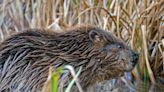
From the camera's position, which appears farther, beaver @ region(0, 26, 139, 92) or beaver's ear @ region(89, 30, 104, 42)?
beaver's ear @ region(89, 30, 104, 42)

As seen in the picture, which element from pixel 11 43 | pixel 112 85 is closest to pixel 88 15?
pixel 112 85

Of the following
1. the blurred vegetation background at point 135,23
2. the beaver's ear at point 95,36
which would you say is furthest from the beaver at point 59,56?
the blurred vegetation background at point 135,23

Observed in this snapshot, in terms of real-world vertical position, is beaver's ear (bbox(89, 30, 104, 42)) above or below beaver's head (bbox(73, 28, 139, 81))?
above

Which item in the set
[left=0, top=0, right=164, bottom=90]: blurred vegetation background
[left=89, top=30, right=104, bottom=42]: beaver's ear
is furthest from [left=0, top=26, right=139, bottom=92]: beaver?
[left=0, top=0, right=164, bottom=90]: blurred vegetation background

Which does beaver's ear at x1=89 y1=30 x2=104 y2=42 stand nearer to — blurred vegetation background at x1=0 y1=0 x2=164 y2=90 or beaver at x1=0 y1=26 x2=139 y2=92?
beaver at x1=0 y1=26 x2=139 y2=92

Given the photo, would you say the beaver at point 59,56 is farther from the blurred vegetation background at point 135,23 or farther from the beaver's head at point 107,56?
the blurred vegetation background at point 135,23

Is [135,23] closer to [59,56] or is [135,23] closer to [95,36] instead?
[95,36]

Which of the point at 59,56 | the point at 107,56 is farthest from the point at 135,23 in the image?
the point at 59,56

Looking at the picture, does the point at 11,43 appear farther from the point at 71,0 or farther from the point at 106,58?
the point at 71,0
